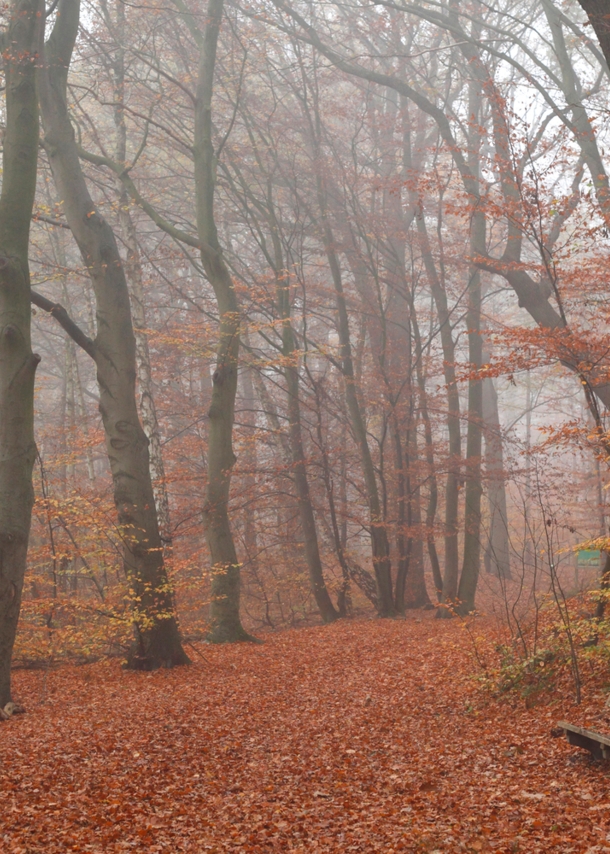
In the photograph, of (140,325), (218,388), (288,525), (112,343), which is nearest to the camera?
(112,343)

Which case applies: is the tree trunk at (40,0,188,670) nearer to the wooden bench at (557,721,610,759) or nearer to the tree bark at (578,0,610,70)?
the wooden bench at (557,721,610,759)

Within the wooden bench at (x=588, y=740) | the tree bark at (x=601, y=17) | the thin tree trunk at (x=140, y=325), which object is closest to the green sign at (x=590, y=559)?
the wooden bench at (x=588, y=740)

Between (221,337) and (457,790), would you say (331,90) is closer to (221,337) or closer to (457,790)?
(221,337)

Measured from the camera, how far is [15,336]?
657cm

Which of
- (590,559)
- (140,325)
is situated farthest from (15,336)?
(590,559)

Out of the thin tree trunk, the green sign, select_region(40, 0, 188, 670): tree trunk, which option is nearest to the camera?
the green sign

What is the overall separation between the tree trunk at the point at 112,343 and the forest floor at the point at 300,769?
1.37 metres

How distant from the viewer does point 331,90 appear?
17.5 metres

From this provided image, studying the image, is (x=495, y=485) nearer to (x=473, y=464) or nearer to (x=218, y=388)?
(x=473, y=464)

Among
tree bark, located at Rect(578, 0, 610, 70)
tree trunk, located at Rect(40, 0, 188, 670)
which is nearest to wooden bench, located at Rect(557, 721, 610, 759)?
tree bark, located at Rect(578, 0, 610, 70)

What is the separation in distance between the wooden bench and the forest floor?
0.32 feet

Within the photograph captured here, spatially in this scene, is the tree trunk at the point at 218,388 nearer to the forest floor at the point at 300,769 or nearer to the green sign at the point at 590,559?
the forest floor at the point at 300,769

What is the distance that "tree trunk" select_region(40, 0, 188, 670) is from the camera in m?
8.77

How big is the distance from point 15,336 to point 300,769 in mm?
4464
